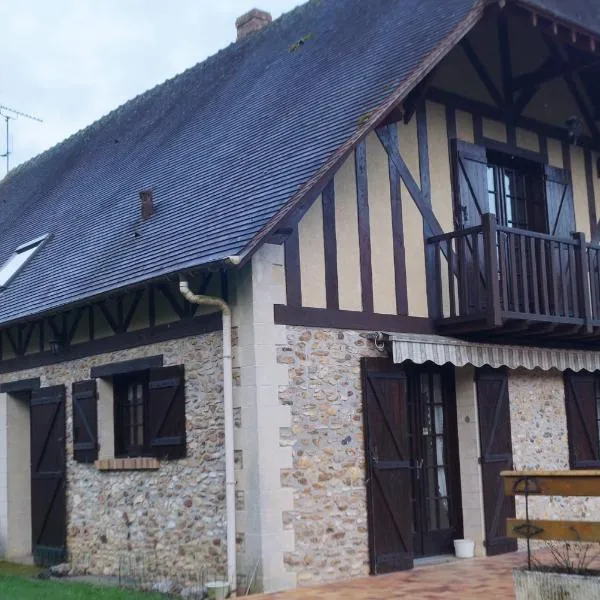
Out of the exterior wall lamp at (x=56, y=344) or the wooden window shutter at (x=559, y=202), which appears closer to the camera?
the exterior wall lamp at (x=56, y=344)

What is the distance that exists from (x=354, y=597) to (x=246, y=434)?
5.43ft

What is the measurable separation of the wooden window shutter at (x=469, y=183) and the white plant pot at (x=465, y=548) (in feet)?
11.1

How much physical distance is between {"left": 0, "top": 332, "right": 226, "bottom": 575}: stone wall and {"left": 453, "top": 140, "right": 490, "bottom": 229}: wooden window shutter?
135 inches

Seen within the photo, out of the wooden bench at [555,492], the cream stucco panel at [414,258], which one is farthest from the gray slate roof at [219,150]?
the wooden bench at [555,492]

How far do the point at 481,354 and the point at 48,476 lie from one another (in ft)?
17.6

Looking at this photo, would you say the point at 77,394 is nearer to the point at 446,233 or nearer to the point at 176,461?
the point at 176,461

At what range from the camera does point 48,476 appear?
1148cm

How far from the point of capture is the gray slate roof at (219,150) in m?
9.12

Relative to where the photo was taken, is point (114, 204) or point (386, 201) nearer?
point (386, 201)

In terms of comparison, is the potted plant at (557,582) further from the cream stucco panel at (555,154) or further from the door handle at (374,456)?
the cream stucco panel at (555,154)

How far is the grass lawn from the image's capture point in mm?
8195

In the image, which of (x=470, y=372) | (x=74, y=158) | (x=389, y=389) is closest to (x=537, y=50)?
(x=470, y=372)

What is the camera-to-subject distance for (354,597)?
25.5 ft

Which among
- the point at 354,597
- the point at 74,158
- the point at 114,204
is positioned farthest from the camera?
the point at 74,158
